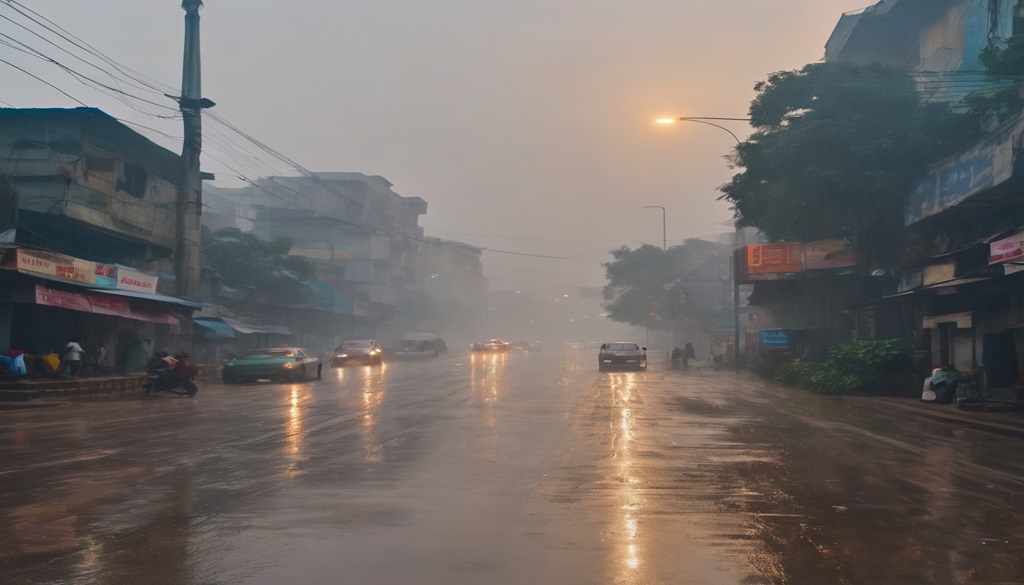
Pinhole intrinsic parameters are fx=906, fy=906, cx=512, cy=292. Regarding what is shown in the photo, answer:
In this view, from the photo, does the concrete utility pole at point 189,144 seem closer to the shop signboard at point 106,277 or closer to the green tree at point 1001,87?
the shop signboard at point 106,277

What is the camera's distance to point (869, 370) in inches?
1105

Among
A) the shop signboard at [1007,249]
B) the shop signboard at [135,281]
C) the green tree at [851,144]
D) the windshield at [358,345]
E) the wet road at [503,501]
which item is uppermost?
the green tree at [851,144]

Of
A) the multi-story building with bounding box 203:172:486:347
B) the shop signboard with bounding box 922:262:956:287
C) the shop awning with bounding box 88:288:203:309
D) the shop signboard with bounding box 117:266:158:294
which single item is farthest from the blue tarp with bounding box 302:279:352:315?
the shop signboard with bounding box 922:262:956:287

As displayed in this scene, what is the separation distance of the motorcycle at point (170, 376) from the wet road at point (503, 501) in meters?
7.35

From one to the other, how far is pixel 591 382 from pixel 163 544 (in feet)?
87.0

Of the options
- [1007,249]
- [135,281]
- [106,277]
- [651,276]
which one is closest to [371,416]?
[1007,249]

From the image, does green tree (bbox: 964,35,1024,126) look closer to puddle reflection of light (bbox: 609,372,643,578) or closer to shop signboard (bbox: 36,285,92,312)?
puddle reflection of light (bbox: 609,372,643,578)

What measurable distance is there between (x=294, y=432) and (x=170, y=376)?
11.7 m

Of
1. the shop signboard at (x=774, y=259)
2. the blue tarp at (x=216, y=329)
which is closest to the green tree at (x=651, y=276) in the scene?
the shop signboard at (x=774, y=259)

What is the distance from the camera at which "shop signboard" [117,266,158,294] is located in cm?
3269

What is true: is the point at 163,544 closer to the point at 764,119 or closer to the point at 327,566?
the point at 327,566

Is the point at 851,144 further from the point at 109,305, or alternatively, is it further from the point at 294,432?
the point at 109,305

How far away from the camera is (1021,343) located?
936 inches

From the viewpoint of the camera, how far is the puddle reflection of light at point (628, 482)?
6697mm
